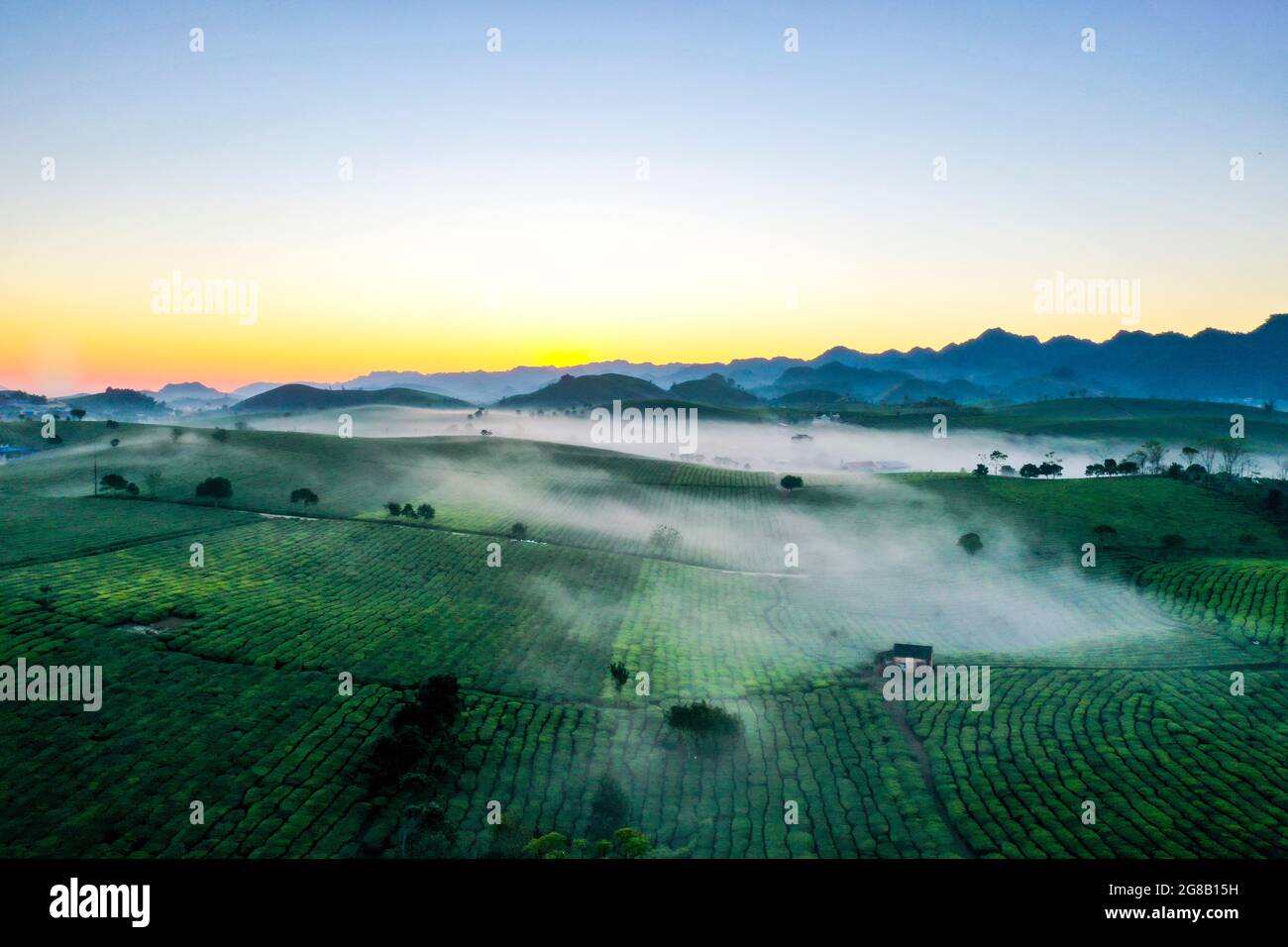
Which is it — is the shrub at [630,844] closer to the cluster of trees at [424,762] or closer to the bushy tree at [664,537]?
the cluster of trees at [424,762]

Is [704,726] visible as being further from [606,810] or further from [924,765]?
[924,765]

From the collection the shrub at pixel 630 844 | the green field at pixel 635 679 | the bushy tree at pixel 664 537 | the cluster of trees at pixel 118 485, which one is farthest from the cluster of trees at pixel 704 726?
the cluster of trees at pixel 118 485

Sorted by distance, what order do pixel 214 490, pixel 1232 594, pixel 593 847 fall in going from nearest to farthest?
pixel 593 847 < pixel 1232 594 < pixel 214 490

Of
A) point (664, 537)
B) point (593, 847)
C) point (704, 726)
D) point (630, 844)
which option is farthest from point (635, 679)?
point (664, 537)

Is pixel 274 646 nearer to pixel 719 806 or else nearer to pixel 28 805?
pixel 28 805

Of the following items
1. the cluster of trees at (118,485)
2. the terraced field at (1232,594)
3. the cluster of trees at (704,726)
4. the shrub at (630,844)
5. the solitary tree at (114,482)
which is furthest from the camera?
the solitary tree at (114,482)

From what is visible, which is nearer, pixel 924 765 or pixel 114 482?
pixel 924 765

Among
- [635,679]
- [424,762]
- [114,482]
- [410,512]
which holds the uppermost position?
[114,482]

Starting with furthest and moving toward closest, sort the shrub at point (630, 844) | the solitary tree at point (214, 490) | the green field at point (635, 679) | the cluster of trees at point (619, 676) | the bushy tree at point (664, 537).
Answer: the solitary tree at point (214, 490) < the bushy tree at point (664, 537) < the cluster of trees at point (619, 676) < the green field at point (635, 679) < the shrub at point (630, 844)

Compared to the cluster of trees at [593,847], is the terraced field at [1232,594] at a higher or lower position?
higher

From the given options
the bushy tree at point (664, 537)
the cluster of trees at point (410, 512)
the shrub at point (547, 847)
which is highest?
the cluster of trees at point (410, 512)
